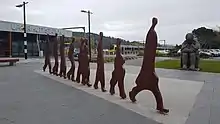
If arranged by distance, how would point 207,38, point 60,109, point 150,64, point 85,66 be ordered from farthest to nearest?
point 207,38 → point 85,66 → point 150,64 → point 60,109

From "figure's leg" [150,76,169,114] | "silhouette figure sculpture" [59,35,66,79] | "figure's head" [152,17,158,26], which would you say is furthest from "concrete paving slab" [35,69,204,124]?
"silhouette figure sculpture" [59,35,66,79]

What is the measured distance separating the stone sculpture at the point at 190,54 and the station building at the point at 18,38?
80.2 feet

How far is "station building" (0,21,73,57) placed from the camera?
39.8 meters

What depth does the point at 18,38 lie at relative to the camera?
4509 centimetres

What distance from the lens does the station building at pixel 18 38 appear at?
3981 centimetres

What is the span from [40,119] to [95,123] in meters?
1.17

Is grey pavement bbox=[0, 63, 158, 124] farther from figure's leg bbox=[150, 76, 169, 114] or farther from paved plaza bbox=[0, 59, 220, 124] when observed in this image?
figure's leg bbox=[150, 76, 169, 114]

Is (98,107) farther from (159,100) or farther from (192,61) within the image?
(192,61)

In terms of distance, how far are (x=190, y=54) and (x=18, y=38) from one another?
32368 millimetres

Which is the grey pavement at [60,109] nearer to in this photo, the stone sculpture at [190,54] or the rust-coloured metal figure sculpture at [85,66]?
the rust-coloured metal figure sculpture at [85,66]

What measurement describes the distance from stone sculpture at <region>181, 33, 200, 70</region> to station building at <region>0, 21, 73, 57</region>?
2444 cm

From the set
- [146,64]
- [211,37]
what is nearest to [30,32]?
[146,64]

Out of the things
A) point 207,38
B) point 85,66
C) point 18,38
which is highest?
point 207,38

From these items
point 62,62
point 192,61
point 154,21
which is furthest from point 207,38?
point 154,21
